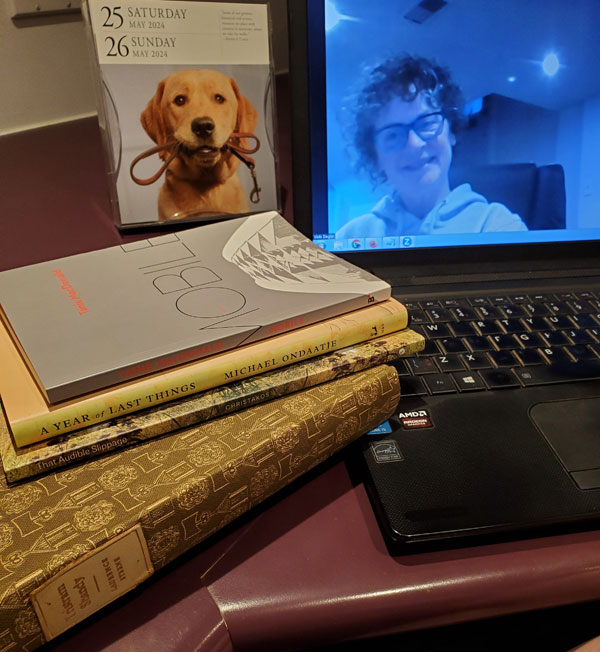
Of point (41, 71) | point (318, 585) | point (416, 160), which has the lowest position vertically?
point (318, 585)

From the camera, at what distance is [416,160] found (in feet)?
1.62

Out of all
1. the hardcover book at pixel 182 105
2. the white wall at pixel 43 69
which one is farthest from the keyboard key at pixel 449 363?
the white wall at pixel 43 69

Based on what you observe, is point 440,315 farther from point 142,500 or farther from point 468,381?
point 142,500

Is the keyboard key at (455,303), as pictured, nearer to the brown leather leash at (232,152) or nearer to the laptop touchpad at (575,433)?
the laptop touchpad at (575,433)

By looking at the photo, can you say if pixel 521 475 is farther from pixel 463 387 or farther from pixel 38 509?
pixel 38 509

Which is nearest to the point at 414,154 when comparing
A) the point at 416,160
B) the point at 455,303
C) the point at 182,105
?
the point at 416,160

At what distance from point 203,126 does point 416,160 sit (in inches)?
8.6

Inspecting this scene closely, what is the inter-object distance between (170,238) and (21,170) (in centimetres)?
42

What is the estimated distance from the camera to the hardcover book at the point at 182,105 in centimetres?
54

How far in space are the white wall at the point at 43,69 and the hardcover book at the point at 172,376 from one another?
61cm

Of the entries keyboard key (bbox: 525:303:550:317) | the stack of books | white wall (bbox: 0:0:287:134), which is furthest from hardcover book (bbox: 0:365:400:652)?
white wall (bbox: 0:0:287:134)

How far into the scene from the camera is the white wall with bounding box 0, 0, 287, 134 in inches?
32.2

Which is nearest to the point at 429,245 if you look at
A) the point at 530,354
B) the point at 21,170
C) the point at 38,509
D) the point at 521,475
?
the point at 530,354

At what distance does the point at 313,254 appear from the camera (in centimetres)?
43
